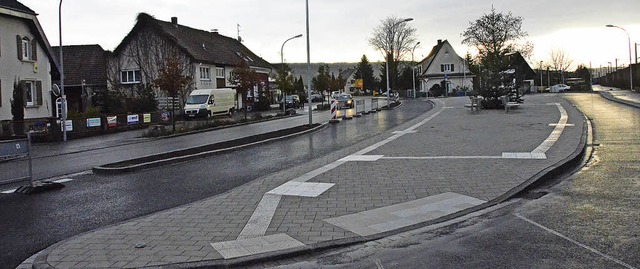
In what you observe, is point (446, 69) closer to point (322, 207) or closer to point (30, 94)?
point (30, 94)

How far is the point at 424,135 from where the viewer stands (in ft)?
62.2

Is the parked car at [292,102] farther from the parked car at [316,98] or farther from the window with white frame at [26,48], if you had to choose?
the window with white frame at [26,48]

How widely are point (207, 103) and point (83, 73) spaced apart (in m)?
16.5

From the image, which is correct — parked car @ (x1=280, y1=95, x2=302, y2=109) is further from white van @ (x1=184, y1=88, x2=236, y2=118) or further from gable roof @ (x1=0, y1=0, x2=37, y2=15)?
gable roof @ (x1=0, y1=0, x2=37, y2=15)

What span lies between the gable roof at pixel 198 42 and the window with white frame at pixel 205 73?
0.74 m

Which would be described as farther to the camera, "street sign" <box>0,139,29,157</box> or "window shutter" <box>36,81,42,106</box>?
"window shutter" <box>36,81,42,106</box>

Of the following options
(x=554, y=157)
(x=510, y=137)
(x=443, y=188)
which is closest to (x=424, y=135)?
(x=510, y=137)

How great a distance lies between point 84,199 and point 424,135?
1227 centimetres

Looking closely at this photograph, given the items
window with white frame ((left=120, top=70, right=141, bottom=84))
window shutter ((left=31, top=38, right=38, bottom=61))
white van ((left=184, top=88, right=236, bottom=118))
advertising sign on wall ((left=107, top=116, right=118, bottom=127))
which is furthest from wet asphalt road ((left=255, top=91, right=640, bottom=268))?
window with white frame ((left=120, top=70, right=141, bottom=84))

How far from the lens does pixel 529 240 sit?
6.03 metres

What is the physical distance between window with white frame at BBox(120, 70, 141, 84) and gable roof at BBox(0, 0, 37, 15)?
621 inches

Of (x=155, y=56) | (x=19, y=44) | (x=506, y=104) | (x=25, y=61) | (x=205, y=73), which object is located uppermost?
(x=155, y=56)

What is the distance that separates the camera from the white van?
3978cm

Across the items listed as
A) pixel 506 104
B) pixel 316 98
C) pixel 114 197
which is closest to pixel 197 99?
pixel 506 104
